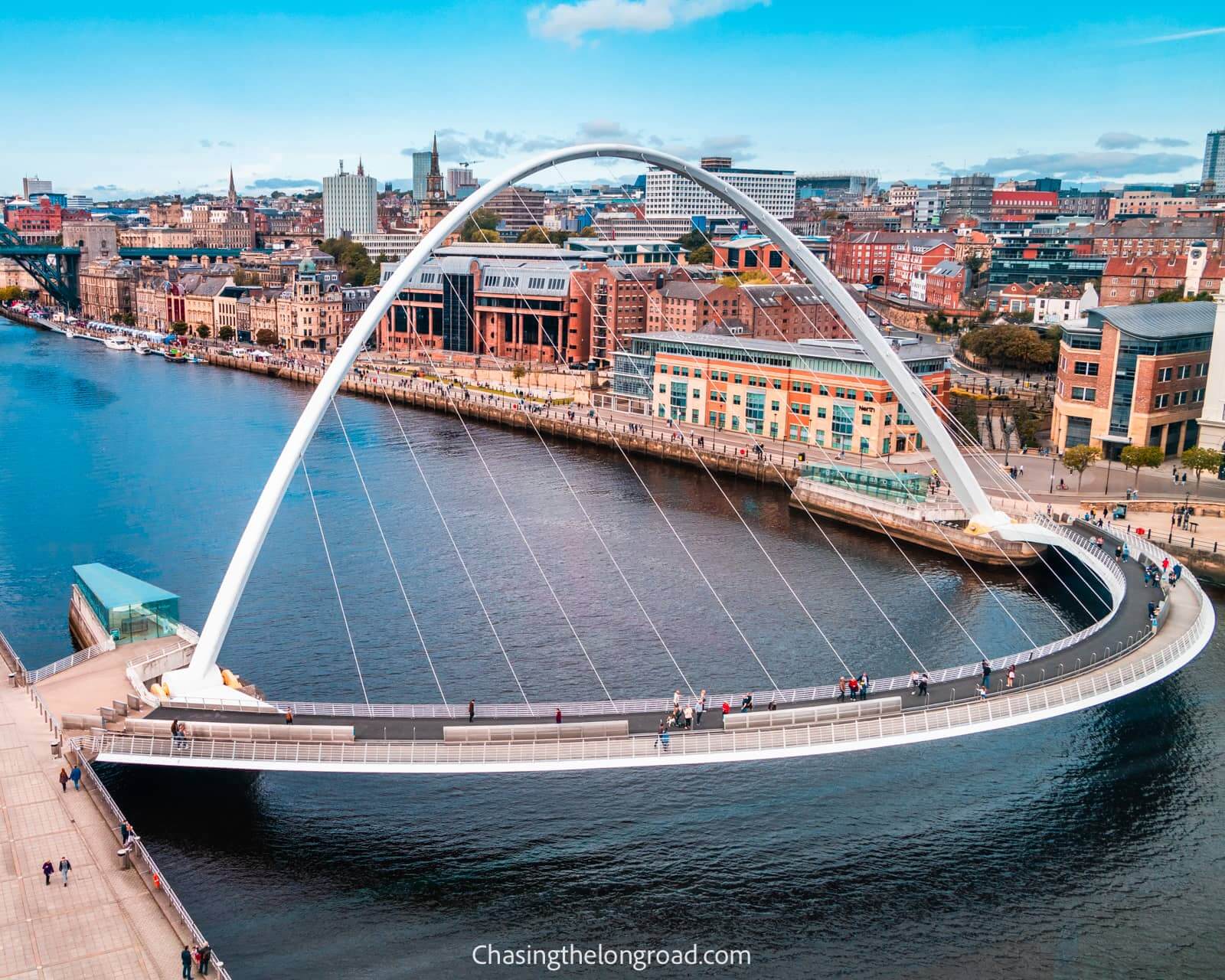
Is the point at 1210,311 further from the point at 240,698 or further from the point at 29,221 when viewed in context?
the point at 29,221

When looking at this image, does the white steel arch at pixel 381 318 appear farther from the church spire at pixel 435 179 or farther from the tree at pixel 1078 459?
the church spire at pixel 435 179

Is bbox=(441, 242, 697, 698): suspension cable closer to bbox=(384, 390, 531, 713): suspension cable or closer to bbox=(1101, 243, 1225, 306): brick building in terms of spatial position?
bbox=(384, 390, 531, 713): suspension cable

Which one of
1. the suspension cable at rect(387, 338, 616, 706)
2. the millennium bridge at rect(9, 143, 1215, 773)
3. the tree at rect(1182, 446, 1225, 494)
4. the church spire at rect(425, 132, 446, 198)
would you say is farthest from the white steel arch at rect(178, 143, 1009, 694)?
the church spire at rect(425, 132, 446, 198)

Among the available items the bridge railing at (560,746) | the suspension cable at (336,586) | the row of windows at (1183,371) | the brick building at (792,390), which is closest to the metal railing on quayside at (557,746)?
the bridge railing at (560,746)

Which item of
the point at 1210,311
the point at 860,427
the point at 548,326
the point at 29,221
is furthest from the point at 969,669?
the point at 29,221

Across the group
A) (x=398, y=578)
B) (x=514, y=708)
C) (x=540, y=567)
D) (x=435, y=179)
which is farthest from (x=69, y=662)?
(x=435, y=179)

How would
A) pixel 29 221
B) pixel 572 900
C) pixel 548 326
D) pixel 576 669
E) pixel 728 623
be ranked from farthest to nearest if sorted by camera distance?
1. pixel 29 221
2. pixel 548 326
3. pixel 728 623
4. pixel 576 669
5. pixel 572 900

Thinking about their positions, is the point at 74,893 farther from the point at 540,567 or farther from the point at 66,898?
the point at 540,567
